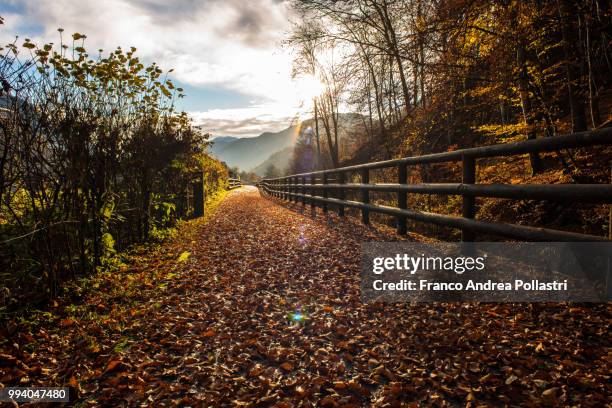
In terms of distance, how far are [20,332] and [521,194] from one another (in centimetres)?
442

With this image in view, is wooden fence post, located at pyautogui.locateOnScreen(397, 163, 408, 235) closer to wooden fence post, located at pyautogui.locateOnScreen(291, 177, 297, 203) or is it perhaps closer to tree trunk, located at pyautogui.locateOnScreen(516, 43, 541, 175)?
tree trunk, located at pyautogui.locateOnScreen(516, 43, 541, 175)

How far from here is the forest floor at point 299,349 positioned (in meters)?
2.10

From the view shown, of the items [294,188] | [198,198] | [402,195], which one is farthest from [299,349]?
[294,188]

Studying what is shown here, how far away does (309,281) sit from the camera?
4125 millimetres

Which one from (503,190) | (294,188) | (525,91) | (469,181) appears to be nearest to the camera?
(503,190)

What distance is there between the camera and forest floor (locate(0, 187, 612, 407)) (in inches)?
82.7

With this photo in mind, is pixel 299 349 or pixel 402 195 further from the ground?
pixel 402 195

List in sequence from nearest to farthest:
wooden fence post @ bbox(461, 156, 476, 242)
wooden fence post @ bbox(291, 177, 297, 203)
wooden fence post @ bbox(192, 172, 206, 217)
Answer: wooden fence post @ bbox(461, 156, 476, 242), wooden fence post @ bbox(192, 172, 206, 217), wooden fence post @ bbox(291, 177, 297, 203)

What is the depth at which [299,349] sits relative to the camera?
264 cm

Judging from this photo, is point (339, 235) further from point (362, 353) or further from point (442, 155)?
point (362, 353)

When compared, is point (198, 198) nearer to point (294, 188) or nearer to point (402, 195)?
point (294, 188)

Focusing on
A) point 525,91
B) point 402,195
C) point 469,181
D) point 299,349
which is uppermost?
point 525,91

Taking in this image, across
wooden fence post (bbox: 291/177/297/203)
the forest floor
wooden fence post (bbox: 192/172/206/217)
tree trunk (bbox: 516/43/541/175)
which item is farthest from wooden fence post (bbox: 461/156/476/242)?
wooden fence post (bbox: 291/177/297/203)

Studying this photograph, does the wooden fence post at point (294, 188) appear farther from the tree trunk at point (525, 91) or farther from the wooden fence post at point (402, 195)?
the tree trunk at point (525, 91)
